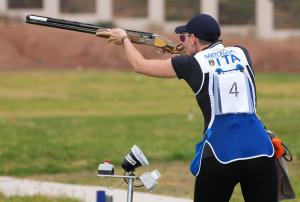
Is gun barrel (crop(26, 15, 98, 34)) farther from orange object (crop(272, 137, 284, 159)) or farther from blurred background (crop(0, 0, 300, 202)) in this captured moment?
blurred background (crop(0, 0, 300, 202))

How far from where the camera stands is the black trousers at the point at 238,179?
6.39 m

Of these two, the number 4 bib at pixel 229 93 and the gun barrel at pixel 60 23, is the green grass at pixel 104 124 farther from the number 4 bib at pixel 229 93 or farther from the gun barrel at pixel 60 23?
the number 4 bib at pixel 229 93

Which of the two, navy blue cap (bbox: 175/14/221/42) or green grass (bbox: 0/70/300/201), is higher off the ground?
navy blue cap (bbox: 175/14/221/42)

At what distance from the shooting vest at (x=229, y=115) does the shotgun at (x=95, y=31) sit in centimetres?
85

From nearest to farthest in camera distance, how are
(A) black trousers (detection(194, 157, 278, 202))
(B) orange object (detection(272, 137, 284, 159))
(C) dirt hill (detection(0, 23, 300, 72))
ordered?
(A) black trousers (detection(194, 157, 278, 202)), (B) orange object (detection(272, 137, 284, 159)), (C) dirt hill (detection(0, 23, 300, 72))

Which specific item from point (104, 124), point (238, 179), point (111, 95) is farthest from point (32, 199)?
point (111, 95)

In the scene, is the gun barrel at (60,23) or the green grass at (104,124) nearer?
the gun barrel at (60,23)

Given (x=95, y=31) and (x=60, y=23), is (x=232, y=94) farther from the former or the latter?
(x=60, y=23)

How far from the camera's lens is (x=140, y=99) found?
1323 inches

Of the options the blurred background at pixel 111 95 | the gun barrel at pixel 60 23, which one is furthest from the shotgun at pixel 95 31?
the blurred background at pixel 111 95

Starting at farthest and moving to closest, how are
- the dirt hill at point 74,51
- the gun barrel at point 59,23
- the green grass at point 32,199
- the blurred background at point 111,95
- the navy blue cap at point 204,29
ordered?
the dirt hill at point 74,51
the blurred background at point 111,95
the green grass at point 32,199
the gun barrel at point 59,23
the navy blue cap at point 204,29

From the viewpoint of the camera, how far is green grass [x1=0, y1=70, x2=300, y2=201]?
15216 millimetres

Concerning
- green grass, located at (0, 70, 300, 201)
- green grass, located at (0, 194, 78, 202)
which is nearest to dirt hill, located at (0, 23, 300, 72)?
green grass, located at (0, 70, 300, 201)

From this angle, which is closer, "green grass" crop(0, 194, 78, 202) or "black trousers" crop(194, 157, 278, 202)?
"black trousers" crop(194, 157, 278, 202)
